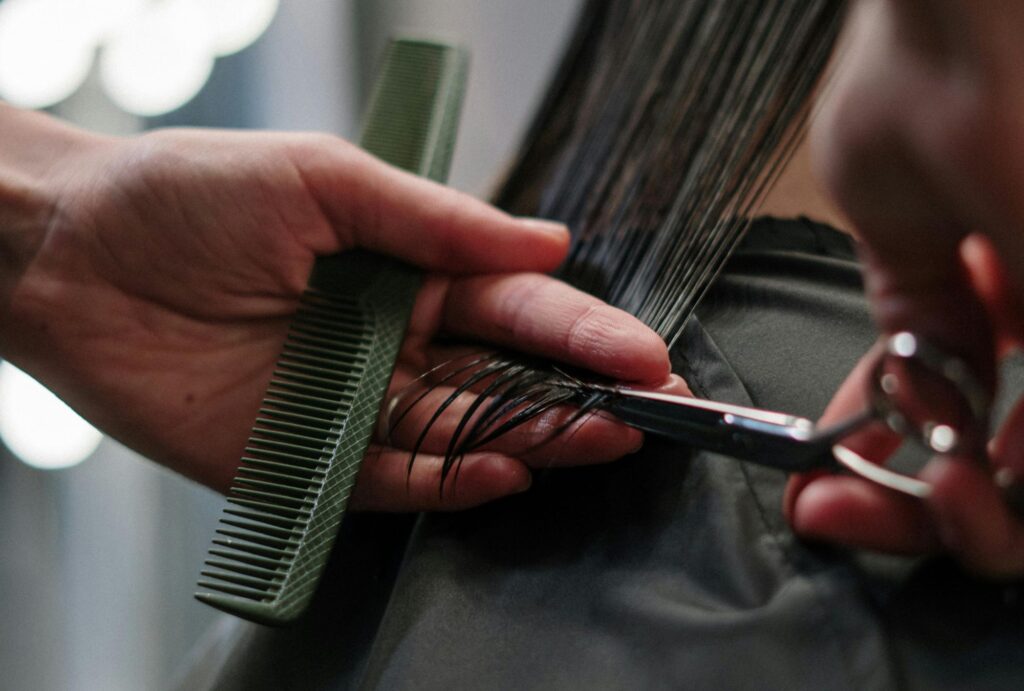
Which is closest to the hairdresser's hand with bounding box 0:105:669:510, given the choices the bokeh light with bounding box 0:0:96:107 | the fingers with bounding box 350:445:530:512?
the fingers with bounding box 350:445:530:512

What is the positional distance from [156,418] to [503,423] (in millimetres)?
311

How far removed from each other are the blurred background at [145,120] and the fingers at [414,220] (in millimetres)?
629

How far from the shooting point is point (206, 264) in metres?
0.66

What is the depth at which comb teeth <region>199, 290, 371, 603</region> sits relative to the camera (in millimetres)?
506

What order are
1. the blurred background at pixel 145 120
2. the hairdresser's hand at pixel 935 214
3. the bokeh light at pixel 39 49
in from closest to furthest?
the hairdresser's hand at pixel 935 214, the blurred background at pixel 145 120, the bokeh light at pixel 39 49

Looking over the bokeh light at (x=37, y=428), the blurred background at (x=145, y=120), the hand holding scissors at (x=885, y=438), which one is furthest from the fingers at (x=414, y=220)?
the bokeh light at (x=37, y=428)

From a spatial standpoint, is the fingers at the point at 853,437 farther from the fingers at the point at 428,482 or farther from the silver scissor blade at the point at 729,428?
the fingers at the point at 428,482

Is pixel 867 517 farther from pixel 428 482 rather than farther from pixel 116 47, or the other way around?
pixel 116 47

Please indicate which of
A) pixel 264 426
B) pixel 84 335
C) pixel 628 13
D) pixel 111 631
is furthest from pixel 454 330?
pixel 111 631

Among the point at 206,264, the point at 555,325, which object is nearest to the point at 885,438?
the point at 555,325

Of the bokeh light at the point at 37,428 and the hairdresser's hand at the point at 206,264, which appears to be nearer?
the hairdresser's hand at the point at 206,264

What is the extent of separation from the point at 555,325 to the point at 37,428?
1.10 m

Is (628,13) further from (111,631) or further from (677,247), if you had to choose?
(111,631)

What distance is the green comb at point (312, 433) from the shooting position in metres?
0.49
